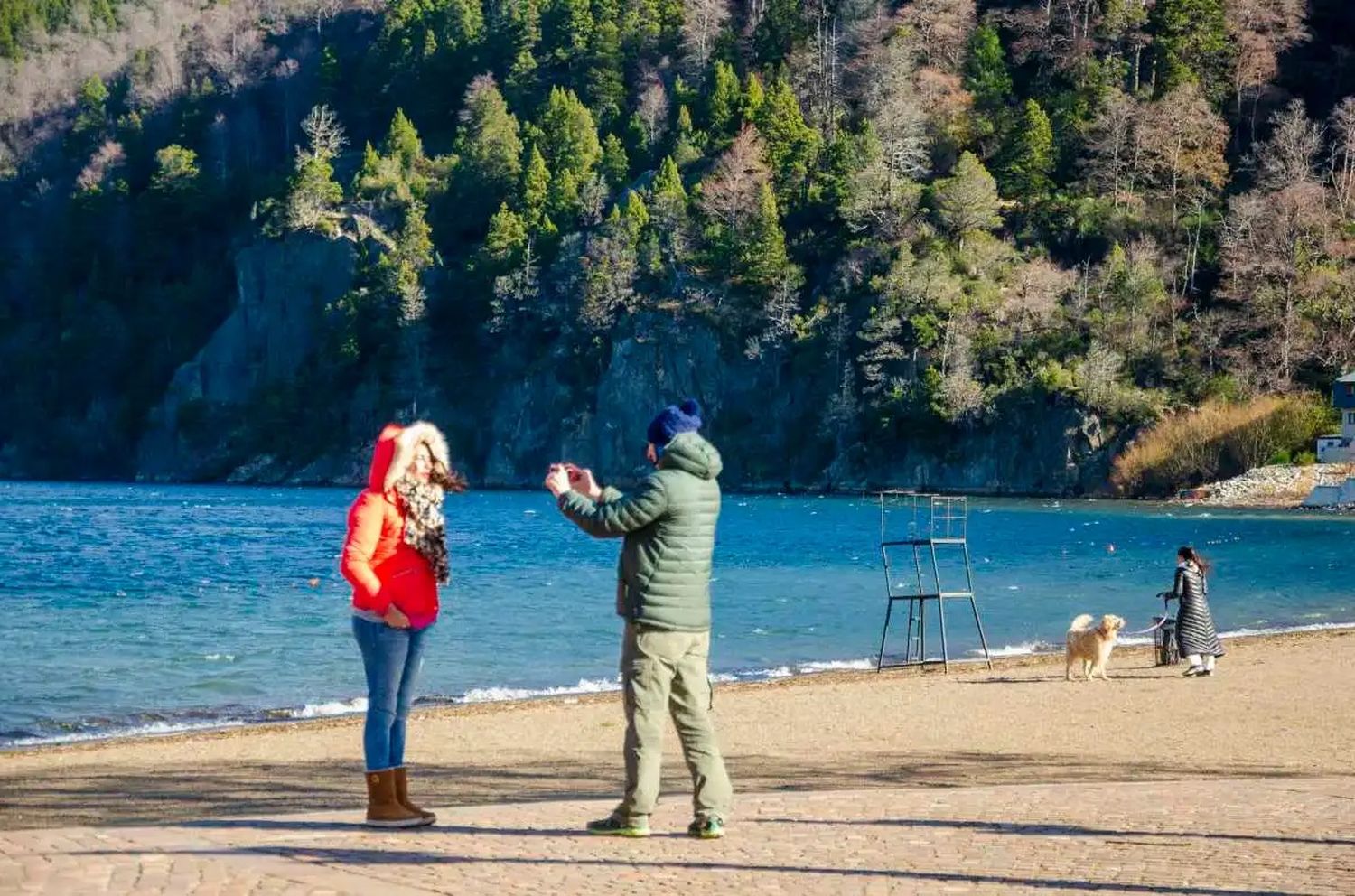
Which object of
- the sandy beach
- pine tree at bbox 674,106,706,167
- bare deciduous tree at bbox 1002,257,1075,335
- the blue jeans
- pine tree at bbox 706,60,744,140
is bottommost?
the sandy beach

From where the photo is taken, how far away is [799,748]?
14.8 m

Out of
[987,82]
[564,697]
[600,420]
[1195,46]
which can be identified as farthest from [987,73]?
[564,697]

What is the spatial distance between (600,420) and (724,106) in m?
23.6

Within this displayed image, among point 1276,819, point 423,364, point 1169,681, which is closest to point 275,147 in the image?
point 423,364

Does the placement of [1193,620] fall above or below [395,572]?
below

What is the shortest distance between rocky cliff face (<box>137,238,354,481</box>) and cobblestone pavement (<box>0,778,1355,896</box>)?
10966 cm

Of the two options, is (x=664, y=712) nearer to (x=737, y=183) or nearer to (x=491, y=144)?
(x=737, y=183)

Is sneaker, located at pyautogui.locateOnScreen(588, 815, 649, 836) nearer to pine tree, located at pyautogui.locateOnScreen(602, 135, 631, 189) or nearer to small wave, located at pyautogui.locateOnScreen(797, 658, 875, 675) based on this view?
small wave, located at pyautogui.locateOnScreen(797, 658, 875, 675)

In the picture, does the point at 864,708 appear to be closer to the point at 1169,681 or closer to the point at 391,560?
the point at 1169,681

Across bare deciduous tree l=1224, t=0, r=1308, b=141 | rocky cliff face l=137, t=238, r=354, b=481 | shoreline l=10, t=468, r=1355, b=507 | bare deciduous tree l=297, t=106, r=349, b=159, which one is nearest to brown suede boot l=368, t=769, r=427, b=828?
shoreline l=10, t=468, r=1355, b=507

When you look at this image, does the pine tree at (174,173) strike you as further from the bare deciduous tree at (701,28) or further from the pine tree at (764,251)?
the pine tree at (764,251)

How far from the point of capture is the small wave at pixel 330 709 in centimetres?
1958

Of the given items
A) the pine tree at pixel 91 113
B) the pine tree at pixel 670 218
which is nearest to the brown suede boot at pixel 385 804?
the pine tree at pixel 670 218

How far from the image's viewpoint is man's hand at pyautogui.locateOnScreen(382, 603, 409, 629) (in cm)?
878
